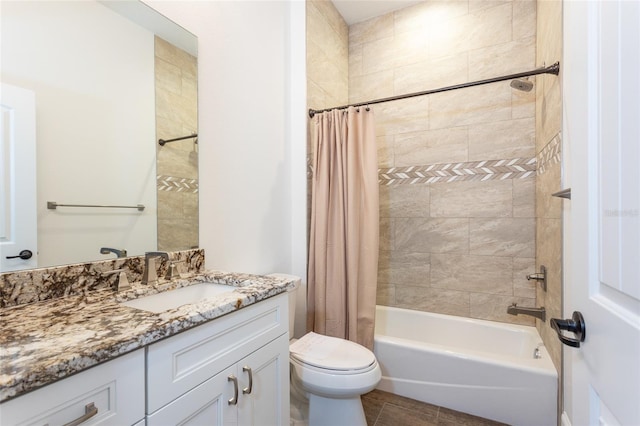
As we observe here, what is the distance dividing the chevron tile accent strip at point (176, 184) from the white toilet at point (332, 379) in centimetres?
99

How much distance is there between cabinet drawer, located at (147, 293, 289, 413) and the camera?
2.37 feet

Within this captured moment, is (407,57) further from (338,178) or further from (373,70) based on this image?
(338,178)

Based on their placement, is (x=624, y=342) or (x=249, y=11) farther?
(x=249, y=11)

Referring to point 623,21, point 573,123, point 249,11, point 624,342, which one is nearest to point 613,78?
point 623,21

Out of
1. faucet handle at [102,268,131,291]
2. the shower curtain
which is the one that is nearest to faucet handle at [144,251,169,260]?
faucet handle at [102,268,131,291]

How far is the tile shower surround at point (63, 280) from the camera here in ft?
2.85

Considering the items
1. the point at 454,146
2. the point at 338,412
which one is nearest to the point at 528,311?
the point at 454,146

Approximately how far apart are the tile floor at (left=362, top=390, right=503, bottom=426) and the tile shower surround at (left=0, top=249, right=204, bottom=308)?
149cm

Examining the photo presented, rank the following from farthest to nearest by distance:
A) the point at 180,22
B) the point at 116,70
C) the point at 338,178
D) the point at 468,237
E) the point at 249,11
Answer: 1. the point at 468,237
2. the point at 338,178
3. the point at 249,11
4. the point at 180,22
5. the point at 116,70

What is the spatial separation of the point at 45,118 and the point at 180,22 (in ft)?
2.50

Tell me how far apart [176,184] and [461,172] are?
6.79 ft

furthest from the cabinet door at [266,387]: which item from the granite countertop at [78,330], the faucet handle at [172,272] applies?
the faucet handle at [172,272]

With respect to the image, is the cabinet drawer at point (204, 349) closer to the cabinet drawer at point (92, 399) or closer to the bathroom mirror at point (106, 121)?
the cabinet drawer at point (92, 399)

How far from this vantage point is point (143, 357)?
69 cm
